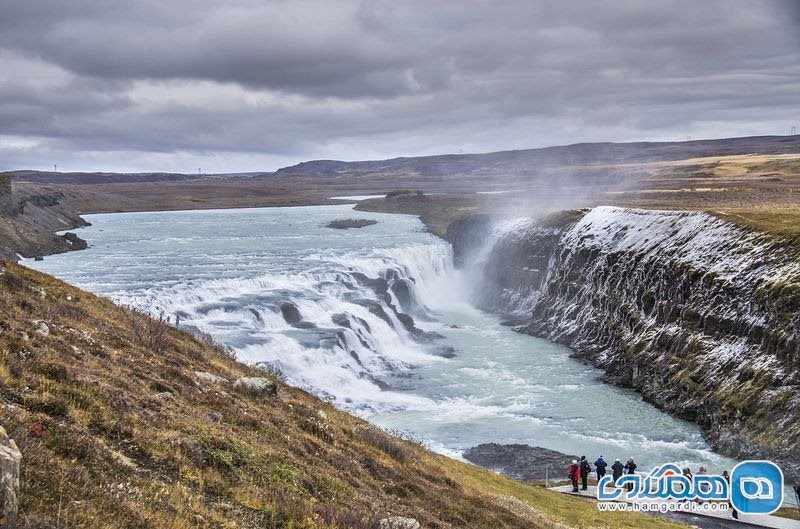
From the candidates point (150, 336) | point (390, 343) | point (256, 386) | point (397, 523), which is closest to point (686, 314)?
point (390, 343)

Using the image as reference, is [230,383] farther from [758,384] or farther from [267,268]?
[267,268]

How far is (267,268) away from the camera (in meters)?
63.2

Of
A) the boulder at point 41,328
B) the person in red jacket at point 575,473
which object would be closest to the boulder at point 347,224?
the person in red jacket at point 575,473

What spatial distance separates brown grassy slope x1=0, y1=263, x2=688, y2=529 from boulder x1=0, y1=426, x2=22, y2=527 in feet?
0.63

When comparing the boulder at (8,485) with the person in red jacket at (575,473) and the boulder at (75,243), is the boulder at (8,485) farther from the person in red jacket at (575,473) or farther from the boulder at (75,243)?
the boulder at (75,243)

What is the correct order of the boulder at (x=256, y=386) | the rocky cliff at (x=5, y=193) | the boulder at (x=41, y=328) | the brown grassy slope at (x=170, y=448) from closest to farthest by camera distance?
the brown grassy slope at (x=170, y=448), the boulder at (x=41, y=328), the boulder at (x=256, y=386), the rocky cliff at (x=5, y=193)

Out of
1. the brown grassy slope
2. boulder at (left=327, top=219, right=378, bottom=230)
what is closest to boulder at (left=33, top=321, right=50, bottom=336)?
the brown grassy slope

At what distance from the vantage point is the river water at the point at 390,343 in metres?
35.9

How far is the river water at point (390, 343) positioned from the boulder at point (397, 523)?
826 inches

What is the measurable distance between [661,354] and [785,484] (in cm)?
1493

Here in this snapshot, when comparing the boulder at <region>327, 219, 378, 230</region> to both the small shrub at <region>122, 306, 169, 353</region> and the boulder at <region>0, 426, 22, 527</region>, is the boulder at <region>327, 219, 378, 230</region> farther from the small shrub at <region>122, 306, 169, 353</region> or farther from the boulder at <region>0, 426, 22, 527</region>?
the boulder at <region>0, 426, 22, 527</region>

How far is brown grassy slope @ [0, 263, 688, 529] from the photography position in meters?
8.16

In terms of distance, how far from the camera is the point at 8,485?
6250mm

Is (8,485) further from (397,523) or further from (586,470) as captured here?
(586,470)
